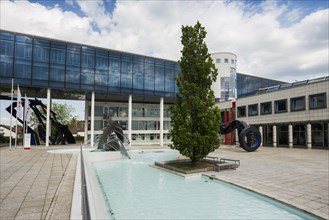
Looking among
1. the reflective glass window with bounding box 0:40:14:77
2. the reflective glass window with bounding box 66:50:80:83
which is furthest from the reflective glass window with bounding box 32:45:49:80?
the reflective glass window with bounding box 66:50:80:83

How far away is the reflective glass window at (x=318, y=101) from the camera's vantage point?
31.3 m

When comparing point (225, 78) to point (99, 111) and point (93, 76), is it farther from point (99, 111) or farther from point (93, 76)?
point (93, 76)

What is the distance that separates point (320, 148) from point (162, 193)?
103 feet

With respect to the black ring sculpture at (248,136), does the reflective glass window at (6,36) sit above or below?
above

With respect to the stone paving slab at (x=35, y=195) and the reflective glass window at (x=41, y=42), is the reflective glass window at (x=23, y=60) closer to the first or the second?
the reflective glass window at (x=41, y=42)

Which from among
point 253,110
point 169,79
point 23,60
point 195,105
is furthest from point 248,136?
point 23,60

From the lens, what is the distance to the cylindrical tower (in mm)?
60250

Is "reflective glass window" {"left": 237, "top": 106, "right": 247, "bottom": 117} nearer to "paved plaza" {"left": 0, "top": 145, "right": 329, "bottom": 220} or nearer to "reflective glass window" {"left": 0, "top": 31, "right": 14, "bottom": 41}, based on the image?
"paved plaza" {"left": 0, "top": 145, "right": 329, "bottom": 220}

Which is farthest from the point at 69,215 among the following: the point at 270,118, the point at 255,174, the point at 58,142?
the point at 270,118

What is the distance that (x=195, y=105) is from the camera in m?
16.1

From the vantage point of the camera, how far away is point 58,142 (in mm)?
39500

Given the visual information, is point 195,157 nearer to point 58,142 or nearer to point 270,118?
point 270,118

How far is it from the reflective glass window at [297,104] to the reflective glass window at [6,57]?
45.4 metres

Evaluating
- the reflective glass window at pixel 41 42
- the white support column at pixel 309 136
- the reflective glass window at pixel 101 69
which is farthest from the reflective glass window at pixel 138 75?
the white support column at pixel 309 136
